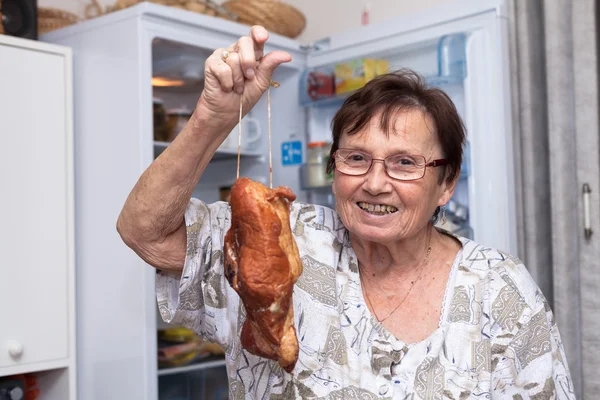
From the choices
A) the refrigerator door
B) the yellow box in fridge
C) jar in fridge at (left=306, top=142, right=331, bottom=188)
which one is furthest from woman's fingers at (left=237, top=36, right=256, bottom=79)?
jar in fridge at (left=306, top=142, right=331, bottom=188)

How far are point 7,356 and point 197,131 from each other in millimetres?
1246

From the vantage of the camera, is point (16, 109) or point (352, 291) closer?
point (352, 291)

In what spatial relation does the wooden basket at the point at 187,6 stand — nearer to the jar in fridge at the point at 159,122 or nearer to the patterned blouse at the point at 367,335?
the jar in fridge at the point at 159,122

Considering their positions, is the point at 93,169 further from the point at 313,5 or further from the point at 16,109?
the point at 313,5

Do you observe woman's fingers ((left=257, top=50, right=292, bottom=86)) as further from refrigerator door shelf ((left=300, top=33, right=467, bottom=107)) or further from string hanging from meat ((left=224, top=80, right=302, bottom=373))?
refrigerator door shelf ((left=300, top=33, right=467, bottom=107))

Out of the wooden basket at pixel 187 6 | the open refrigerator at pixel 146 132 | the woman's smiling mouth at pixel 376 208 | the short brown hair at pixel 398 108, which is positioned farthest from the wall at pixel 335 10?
the woman's smiling mouth at pixel 376 208

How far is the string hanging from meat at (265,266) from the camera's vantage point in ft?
3.85

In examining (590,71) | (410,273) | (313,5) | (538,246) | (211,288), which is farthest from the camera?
(313,5)

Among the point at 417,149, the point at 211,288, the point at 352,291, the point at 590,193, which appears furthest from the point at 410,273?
the point at 590,193

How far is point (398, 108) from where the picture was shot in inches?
62.4

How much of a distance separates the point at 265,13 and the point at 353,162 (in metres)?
1.64

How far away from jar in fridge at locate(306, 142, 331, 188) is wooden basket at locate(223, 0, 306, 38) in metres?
0.53

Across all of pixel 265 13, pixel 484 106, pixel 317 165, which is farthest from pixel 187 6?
pixel 484 106

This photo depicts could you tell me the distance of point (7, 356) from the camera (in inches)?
86.5
